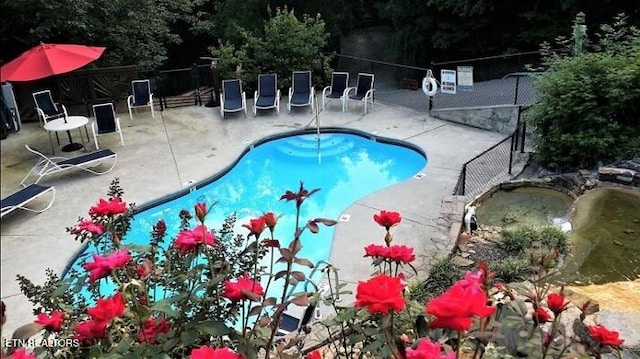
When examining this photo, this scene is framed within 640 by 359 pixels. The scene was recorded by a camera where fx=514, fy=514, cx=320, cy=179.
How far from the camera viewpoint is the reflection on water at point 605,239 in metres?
4.62

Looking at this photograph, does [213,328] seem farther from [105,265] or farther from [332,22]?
[332,22]

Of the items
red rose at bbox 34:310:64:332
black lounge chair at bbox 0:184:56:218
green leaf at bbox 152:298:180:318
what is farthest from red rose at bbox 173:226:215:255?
black lounge chair at bbox 0:184:56:218

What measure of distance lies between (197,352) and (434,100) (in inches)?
384

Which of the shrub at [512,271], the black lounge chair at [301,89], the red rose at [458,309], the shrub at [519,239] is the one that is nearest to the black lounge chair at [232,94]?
the black lounge chair at [301,89]

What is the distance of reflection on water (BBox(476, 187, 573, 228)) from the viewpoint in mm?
6012

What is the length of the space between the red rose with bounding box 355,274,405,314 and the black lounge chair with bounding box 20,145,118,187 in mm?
7187

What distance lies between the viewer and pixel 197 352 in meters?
1.26

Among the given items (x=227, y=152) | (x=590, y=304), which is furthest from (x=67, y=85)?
(x=590, y=304)

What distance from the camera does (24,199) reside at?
6477 mm

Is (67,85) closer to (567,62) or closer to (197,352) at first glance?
(567,62)

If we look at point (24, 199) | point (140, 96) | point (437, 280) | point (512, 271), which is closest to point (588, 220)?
point (512, 271)

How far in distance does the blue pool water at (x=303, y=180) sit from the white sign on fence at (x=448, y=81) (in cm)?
165

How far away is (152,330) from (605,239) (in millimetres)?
4941

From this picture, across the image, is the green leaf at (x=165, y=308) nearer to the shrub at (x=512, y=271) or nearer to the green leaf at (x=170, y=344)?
the green leaf at (x=170, y=344)
